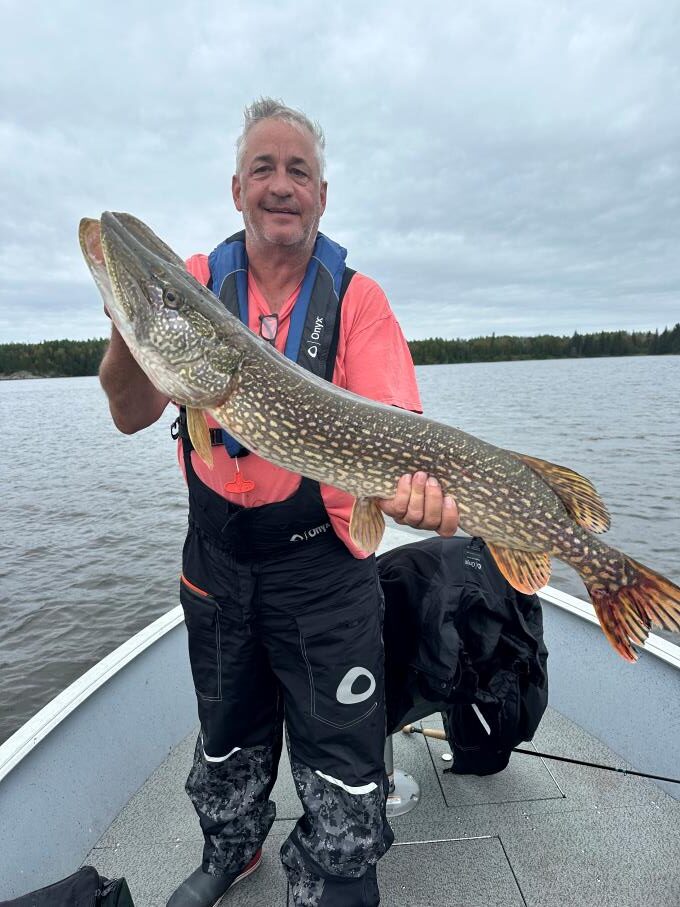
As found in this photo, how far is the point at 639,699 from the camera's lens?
3279 mm

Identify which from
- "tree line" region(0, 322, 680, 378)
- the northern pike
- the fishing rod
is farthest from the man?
"tree line" region(0, 322, 680, 378)

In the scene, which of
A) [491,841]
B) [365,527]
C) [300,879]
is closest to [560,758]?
[491,841]

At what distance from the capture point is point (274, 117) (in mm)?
2295

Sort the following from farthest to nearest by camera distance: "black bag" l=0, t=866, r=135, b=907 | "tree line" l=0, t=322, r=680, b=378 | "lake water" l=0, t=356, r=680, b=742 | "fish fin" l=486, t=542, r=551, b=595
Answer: "tree line" l=0, t=322, r=680, b=378
"lake water" l=0, t=356, r=680, b=742
"fish fin" l=486, t=542, r=551, b=595
"black bag" l=0, t=866, r=135, b=907

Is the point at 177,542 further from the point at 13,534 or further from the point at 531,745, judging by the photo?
the point at 531,745

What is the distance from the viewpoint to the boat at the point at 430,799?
2.51 m

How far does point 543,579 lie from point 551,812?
1.53 metres

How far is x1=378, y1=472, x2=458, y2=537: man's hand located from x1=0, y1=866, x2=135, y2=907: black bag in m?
1.58

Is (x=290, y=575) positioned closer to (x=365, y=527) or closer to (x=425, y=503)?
(x=365, y=527)

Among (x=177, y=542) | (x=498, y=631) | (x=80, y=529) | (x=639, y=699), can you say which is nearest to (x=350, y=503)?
(x=498, y=631)

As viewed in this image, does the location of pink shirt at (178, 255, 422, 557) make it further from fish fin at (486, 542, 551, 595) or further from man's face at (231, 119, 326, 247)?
fish fin at (486, 542, 551, 595)

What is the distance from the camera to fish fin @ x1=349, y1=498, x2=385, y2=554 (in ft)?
6.99

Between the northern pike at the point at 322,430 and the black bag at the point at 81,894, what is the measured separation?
142 centimetres

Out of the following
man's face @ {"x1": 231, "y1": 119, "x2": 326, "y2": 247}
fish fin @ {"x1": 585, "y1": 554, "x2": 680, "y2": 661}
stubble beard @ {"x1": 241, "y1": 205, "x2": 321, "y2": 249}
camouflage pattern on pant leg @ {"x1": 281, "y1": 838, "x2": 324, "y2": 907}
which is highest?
man's face @ {"x1": 231, "y1": 119, "x2": 326, "y2": 247}
